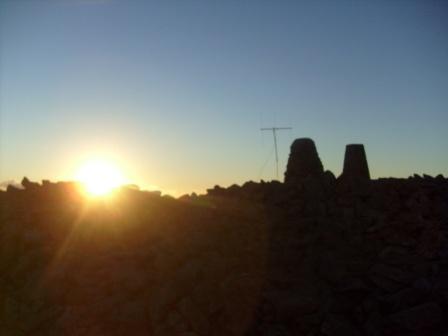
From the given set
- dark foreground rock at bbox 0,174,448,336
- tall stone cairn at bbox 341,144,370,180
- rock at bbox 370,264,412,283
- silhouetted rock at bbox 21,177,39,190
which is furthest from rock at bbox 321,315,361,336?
silhouetted rock at bbox 21,177,39,190

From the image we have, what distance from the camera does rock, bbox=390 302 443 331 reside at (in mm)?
13461

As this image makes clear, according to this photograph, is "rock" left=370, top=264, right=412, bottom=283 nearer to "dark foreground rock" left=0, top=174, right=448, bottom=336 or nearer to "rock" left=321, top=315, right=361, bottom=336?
"dark foreground rock" left=0, top=174, right=448, bottom=336

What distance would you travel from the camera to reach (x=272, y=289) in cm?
1450

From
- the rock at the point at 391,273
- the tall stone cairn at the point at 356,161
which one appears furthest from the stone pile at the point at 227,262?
the tall stone cairn at the point at 356,161

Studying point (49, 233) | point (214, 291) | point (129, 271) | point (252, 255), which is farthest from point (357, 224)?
point (49, 233)

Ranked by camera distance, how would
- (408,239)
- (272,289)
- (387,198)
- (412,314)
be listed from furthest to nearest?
(387,198), (408,239), (272,289), (412,314)

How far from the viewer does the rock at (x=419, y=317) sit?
13.5 m

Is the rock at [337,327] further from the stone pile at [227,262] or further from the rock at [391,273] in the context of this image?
the rock at [391,273]

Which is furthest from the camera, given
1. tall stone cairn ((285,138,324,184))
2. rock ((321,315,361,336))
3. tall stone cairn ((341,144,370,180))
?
tall stone cairn ((341,144,370,180))

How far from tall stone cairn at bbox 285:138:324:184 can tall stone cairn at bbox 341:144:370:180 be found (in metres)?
1.98

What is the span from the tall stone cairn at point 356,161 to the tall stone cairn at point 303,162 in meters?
1.98

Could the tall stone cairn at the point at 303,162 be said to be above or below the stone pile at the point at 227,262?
above

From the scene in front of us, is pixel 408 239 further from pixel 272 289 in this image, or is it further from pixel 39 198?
pixel 39 198

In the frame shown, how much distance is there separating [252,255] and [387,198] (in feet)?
19.5
